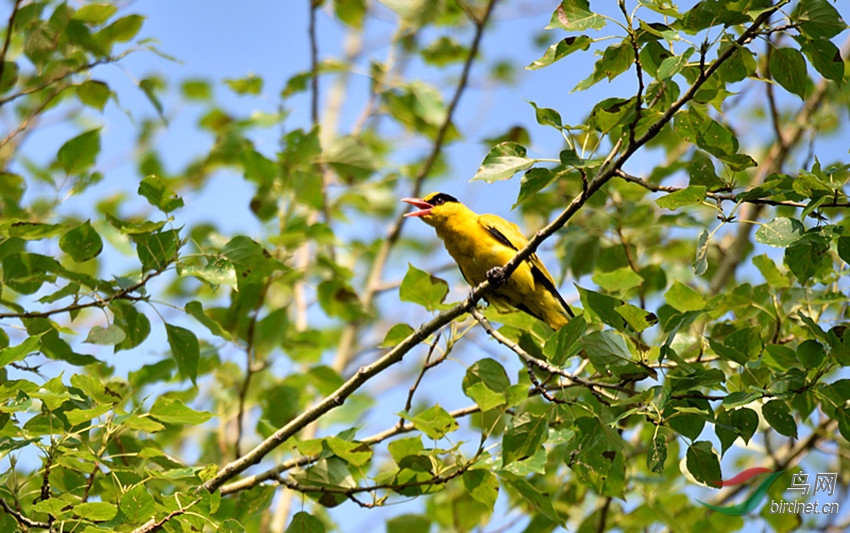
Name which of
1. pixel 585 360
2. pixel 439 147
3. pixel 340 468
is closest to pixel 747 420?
pixel 585 360

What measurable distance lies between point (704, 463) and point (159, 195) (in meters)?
1.84

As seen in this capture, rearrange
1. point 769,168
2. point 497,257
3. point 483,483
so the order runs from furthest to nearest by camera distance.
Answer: point 769,168
point 497,257
point 483,483

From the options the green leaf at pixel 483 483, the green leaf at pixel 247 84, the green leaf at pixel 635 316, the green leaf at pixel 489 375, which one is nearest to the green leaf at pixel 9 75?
the green leaf at pixel 247 84

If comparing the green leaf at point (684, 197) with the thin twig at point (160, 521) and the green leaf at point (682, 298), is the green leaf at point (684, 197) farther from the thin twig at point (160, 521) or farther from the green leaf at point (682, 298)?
the thin twig at point (160, 521)

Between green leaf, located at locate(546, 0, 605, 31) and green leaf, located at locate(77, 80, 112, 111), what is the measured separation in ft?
7.68

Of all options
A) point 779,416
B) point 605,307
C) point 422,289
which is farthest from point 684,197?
point 422,289

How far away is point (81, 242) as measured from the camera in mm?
2809

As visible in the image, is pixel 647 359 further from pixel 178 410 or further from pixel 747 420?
pixel 178 410

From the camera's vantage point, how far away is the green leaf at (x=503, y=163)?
7.66 ft

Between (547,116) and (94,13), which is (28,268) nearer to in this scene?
(94,13)

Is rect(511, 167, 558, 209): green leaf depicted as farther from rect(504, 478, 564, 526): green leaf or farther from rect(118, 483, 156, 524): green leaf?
rect(118, 483, 156, 524): green leaf

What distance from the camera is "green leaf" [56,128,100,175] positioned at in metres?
3.70

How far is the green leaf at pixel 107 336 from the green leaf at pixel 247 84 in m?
2.79

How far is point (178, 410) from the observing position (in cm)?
241
